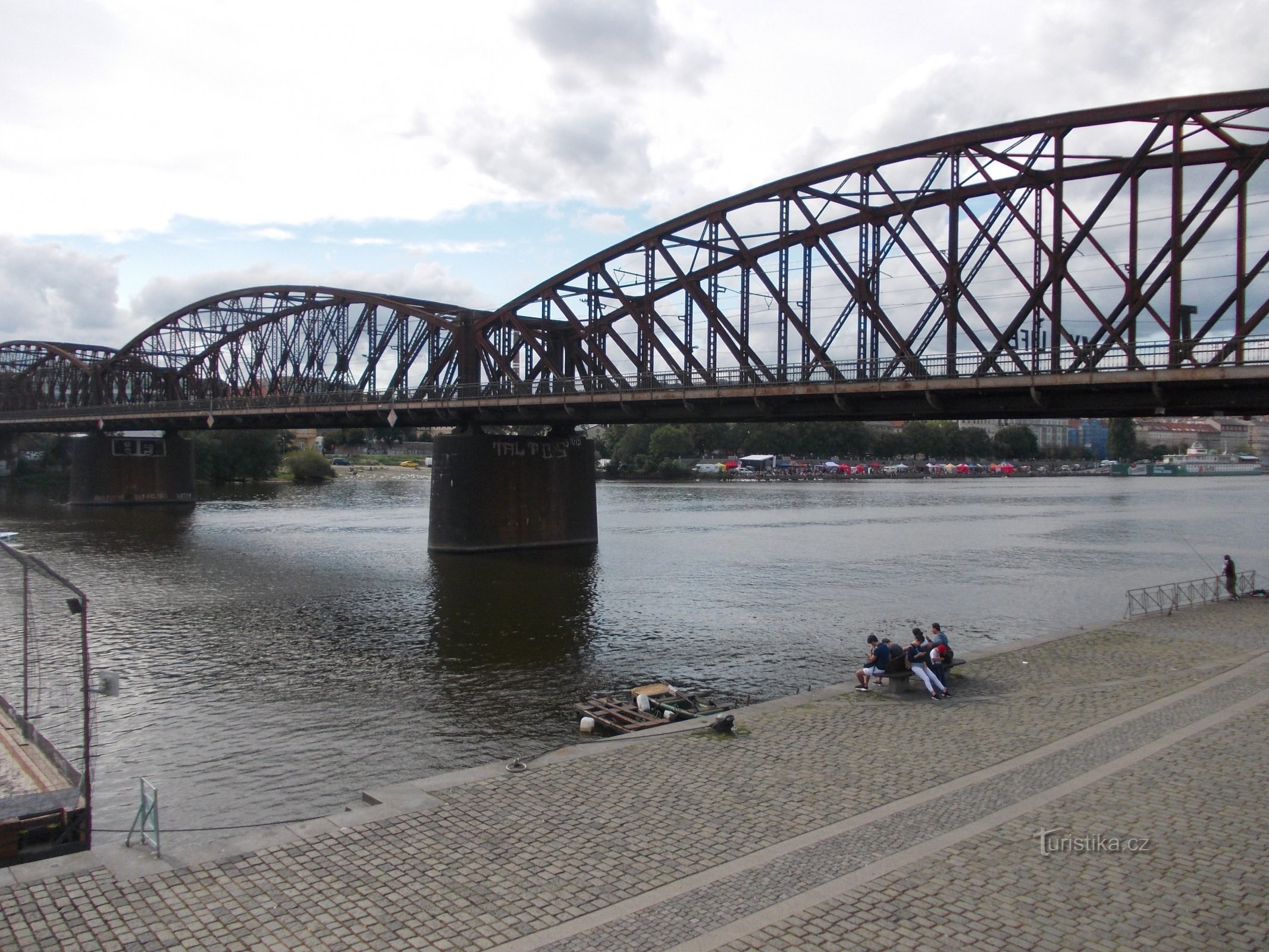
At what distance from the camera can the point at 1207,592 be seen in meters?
39.0

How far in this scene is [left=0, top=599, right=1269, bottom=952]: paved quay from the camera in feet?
32.1

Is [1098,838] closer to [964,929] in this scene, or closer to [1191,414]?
[964,929]

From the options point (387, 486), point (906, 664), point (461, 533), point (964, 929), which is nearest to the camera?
point (964, 929)

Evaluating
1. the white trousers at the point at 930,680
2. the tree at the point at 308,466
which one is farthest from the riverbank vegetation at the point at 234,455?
the white trousers at the point at 930,680

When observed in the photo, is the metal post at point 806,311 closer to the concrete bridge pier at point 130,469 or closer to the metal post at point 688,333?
the metal post at point 688,333

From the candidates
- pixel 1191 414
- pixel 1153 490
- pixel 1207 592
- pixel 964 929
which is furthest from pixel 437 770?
pixel 1153 490

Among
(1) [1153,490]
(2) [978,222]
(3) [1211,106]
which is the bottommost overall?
(1) [1153,490]

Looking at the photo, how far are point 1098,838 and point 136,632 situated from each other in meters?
33.1

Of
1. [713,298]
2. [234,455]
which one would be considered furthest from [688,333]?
[234,455]

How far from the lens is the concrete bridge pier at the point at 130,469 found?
100m

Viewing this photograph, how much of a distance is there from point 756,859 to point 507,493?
5134 centimetres

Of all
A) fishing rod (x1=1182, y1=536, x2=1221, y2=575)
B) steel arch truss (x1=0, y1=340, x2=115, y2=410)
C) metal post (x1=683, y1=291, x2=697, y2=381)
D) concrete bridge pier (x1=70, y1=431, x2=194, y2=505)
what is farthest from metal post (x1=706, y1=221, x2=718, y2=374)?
steel arch truss (x1=0, y1=340, x2=115, y2=410)

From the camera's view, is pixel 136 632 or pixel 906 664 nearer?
pixel 906 664

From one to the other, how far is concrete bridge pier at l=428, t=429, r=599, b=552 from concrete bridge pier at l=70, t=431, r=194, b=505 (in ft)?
187
